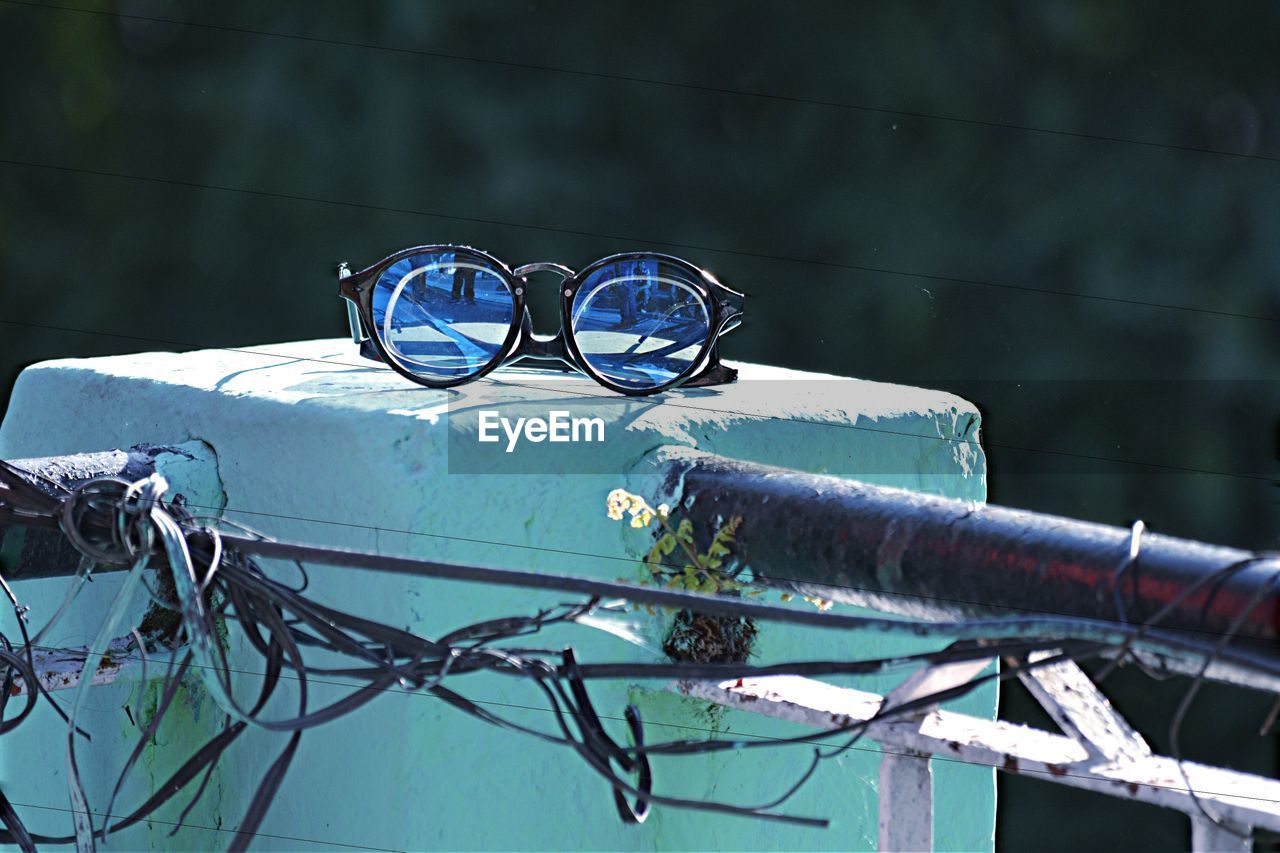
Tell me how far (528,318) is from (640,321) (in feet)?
0.45

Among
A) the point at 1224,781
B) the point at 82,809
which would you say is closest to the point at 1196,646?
the point at 1224,781

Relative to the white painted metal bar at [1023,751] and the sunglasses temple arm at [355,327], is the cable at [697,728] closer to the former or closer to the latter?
the white painted metal bar at [1023,751]

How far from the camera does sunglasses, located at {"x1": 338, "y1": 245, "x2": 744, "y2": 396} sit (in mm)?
1646

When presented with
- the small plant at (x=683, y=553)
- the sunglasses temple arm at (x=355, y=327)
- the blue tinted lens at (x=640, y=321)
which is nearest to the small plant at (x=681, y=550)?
the small plant at (x=683, y=553)

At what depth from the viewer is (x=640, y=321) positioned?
1677mm

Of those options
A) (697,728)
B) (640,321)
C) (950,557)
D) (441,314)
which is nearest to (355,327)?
(441,314)

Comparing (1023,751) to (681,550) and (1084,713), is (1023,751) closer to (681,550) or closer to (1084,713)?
(1084,713)

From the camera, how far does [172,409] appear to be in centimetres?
166

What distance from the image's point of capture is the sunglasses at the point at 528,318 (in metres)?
1.65

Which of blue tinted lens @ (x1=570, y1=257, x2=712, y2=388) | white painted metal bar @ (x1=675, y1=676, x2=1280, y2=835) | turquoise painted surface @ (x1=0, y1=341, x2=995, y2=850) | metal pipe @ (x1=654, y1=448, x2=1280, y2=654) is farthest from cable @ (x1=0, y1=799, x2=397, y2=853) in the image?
blue tinted lens @ (x1=570, y1=257, x2=712, y2=388)

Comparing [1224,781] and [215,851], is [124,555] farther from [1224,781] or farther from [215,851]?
[1224,781]

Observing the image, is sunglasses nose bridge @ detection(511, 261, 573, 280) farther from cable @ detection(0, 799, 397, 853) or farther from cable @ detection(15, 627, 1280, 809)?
cable @ detection(0, 799, 397, 853)
